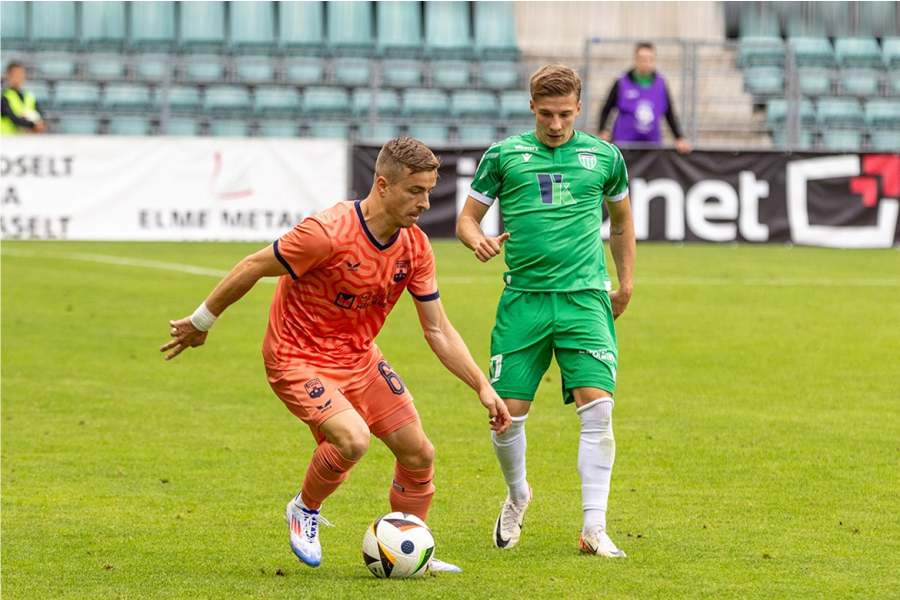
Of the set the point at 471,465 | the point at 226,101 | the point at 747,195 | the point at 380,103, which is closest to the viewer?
the point at 471,465

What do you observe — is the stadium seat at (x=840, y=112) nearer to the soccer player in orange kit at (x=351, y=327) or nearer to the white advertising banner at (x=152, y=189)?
the white advertising banner at (x=152, y=189)

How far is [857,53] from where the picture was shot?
88.3 ft

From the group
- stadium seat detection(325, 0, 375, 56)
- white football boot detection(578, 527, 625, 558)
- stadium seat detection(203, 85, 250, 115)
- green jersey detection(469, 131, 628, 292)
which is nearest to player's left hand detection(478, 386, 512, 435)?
white football boot detection(578, 527, 625, 558)

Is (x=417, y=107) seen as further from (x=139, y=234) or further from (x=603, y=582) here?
(x=603, y=582)

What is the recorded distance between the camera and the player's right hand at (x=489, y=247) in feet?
17.5

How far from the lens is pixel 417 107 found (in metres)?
24.8

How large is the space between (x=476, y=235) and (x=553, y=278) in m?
0.39

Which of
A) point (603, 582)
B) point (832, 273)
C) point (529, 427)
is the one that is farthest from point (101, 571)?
point (832, 273)

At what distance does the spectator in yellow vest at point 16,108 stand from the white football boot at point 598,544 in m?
15.9

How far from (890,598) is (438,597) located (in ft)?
5.14

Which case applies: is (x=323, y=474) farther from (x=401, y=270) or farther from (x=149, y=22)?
(x=149, y=22)

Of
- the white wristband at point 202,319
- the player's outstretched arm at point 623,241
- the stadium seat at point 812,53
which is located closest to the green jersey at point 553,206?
the player's outstretched arm at point 623,241

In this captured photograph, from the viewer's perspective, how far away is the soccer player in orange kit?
5188 millimetres

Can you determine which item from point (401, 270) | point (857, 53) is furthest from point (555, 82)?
point (857, 53)
